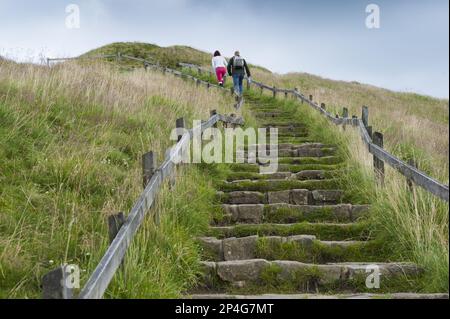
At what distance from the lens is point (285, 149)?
373 inches

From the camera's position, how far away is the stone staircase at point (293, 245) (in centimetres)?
440

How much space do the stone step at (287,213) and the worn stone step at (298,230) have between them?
1.34 feet

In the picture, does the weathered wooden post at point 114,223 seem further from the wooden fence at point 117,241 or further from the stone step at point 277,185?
the stone step at point 277,185

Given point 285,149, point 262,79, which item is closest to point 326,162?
point 285,149

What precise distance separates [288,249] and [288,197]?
1.84 metres

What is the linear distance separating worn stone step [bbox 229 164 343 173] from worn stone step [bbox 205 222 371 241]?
7.63ft

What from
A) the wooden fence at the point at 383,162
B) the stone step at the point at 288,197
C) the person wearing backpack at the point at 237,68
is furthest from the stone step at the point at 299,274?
the person wearing backpack at the point at 237,68

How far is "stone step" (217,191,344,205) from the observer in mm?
6777

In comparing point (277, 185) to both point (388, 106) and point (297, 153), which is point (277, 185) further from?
point (388, 106)

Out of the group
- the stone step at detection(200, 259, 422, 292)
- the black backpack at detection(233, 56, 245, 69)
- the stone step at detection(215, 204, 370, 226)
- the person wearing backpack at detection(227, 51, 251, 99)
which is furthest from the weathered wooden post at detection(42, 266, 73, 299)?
the black backpack at detection(233, 56, 245, 69)

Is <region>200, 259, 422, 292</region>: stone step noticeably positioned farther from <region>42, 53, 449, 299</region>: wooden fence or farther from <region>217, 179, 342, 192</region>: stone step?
<region>217, 179, 342, 192</region>: stone step

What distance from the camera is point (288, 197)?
6.86 m
